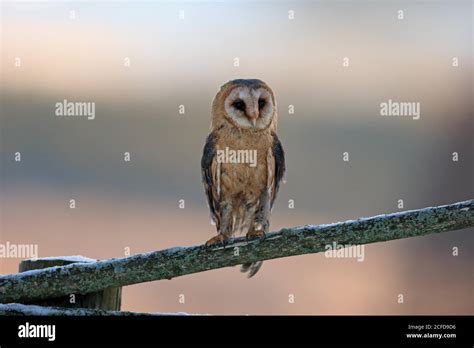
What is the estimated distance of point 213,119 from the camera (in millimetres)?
5297

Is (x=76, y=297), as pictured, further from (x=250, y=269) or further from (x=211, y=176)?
(x=211, y=176)

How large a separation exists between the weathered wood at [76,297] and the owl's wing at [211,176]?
1.81 meters

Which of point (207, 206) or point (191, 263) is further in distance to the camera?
point (207, 206)

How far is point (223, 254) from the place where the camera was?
3098 millimetres

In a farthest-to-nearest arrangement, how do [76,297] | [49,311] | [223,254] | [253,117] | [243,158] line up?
[243,158], [253,117], [76,297], [49,311], [223,254]

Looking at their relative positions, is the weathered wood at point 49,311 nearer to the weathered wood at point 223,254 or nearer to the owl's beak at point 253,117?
the weathered wood at point 223,254

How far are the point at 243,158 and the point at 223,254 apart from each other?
207cm

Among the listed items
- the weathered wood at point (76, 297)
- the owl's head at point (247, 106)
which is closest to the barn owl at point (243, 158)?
the owl's head at point (247, 106)

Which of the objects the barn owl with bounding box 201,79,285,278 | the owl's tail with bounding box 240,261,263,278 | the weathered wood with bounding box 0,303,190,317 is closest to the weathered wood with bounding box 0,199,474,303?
the weathered wood with bounding box 0,303,190,317

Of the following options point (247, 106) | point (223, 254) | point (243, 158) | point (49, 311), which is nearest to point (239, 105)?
point (247, 106)

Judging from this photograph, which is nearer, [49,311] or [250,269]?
[49,311]
